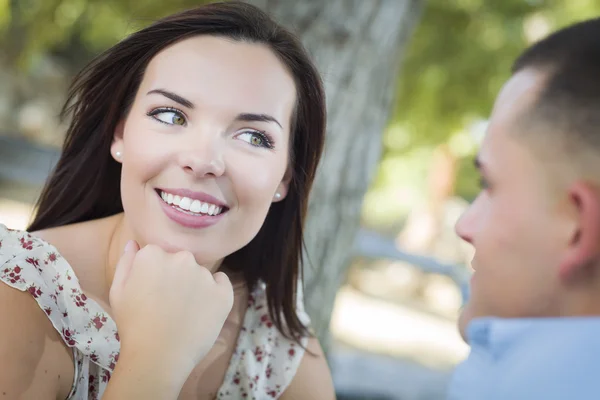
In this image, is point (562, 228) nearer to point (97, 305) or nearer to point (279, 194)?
point (279, 194)

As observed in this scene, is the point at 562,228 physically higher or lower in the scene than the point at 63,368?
higher

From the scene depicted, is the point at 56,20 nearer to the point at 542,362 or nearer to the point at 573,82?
the point at 573,82

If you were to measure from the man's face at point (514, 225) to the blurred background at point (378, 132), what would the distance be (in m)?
0.30

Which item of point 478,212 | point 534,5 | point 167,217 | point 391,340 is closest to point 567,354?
point 478,212

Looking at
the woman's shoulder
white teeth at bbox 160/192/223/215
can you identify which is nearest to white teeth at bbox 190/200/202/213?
white teeth at bbox 160/192/223/215

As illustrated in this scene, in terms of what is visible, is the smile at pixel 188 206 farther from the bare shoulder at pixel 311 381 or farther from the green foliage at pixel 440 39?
the green foliage at pixel 440 39

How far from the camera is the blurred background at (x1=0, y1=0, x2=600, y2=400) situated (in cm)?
280

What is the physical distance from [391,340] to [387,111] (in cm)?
457

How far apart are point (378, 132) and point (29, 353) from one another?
189cm

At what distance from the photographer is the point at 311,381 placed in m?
1.90

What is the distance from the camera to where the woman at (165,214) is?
1448mm

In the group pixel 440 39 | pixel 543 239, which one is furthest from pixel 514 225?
pixel 440 39

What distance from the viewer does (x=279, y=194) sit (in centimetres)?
183

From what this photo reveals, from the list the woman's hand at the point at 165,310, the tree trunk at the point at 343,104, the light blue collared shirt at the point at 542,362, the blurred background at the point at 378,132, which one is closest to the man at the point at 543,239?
the light blue collared shirt at the point at 542,362
